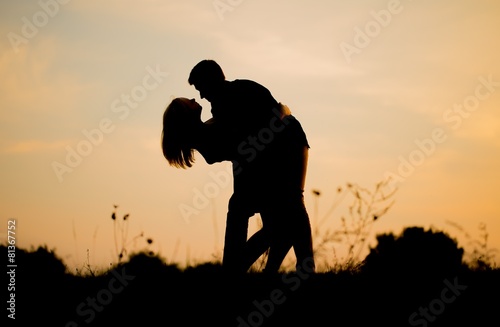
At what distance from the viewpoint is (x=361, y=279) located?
214 inches

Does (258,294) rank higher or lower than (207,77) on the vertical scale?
lower

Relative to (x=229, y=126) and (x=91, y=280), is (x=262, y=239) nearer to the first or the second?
(x=229, y=126)

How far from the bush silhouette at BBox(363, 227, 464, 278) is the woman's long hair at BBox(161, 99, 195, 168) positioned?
2218 millimetres

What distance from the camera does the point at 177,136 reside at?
500cm

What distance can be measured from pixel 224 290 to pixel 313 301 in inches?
32.2

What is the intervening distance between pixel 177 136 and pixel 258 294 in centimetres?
157

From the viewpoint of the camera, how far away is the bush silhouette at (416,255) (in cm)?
561

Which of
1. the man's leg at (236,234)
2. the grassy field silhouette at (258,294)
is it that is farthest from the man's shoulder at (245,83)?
the grassy field silhouette at (258,294)

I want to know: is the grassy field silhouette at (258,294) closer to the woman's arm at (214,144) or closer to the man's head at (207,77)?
the woman's arm at (214,144)

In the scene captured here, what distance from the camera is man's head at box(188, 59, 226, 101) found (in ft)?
16.7

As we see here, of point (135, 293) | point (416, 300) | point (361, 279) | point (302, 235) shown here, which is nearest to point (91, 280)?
point (135, 293)

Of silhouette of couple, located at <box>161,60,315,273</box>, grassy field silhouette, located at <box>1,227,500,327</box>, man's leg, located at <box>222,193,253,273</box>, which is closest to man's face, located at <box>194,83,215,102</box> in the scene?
silhouette of couple, located at <box>161,60,315,273</box>

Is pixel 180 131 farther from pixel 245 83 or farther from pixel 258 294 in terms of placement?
pixel 258 294

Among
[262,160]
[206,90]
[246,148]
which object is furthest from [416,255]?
[206,90]
